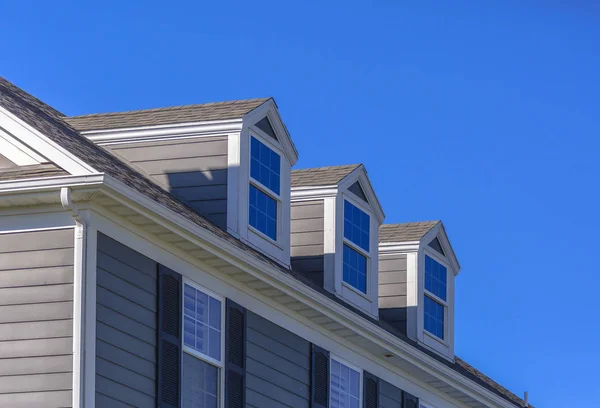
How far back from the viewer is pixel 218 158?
19.0 metres

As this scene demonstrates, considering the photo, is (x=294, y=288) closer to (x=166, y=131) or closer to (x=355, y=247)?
(x=166, y=131)

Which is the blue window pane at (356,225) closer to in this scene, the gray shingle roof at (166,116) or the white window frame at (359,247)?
the white window frame at (359,247)

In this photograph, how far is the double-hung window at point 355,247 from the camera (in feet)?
72.7

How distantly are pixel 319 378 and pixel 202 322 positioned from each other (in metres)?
3.35

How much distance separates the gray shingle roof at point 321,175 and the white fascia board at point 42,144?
7164mm

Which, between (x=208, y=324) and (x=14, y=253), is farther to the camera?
(x=208, y=324)

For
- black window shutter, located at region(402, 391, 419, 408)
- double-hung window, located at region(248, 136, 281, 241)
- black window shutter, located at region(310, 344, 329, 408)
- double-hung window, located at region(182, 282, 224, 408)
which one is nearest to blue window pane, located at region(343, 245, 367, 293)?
black window shutter, located at region(402, 391, 419, 408)

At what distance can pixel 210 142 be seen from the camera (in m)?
19.1

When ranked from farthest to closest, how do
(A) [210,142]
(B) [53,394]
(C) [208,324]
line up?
(A) [210,142], (C) [208,324], (B) [53,394]

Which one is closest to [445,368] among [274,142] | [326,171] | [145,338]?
[326,171]

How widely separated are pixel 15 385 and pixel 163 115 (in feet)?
20.2

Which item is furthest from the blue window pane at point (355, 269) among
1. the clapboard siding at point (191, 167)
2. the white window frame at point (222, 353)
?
the white window frame at point (222, 353)

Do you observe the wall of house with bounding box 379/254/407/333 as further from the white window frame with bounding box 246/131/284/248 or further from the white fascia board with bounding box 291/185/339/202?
the white window frame with bounding box 246/131/284/248

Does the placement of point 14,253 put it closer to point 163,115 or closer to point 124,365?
point 124,365
